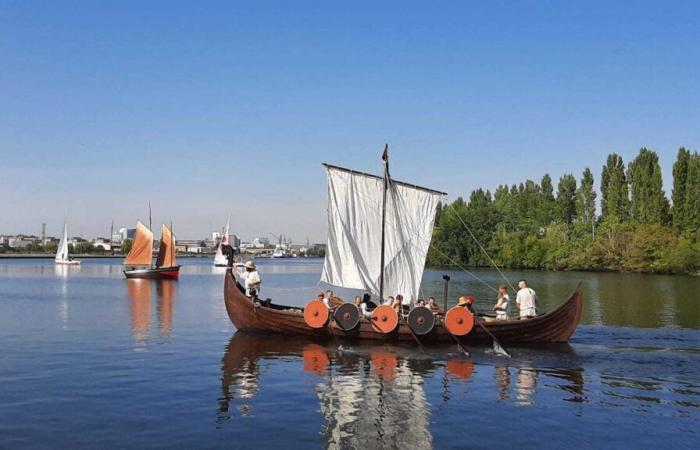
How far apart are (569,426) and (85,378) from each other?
15.7 meters

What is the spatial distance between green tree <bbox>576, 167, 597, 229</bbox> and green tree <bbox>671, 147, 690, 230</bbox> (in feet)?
67.5

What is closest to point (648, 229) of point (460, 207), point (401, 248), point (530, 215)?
point (530, 215)

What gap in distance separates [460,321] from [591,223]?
11403cm

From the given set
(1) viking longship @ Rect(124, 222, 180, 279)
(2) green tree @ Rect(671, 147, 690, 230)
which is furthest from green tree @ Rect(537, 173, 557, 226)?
(1) viking longship @ Rect(124, 222, 180, 279)

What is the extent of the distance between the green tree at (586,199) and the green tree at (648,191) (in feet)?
37.7

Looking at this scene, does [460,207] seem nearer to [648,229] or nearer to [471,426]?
[648,229]

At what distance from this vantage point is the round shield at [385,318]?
2941 centimetres

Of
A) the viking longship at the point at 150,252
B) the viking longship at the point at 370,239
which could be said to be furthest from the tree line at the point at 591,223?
the viking longship at the point at 370,239

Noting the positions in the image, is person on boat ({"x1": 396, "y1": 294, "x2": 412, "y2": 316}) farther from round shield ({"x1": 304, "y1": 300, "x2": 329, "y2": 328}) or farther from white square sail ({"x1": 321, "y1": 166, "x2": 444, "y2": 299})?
round shield ({"x1": 304, "y1": 300, "x2": 329, "y2": 328})

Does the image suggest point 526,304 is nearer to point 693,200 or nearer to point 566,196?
point 693,200

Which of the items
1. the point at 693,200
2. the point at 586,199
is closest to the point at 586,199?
the point at 586,199

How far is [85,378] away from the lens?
22250mm

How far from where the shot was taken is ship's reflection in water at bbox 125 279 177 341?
1393 inches

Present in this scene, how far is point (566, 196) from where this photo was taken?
14400 cm
